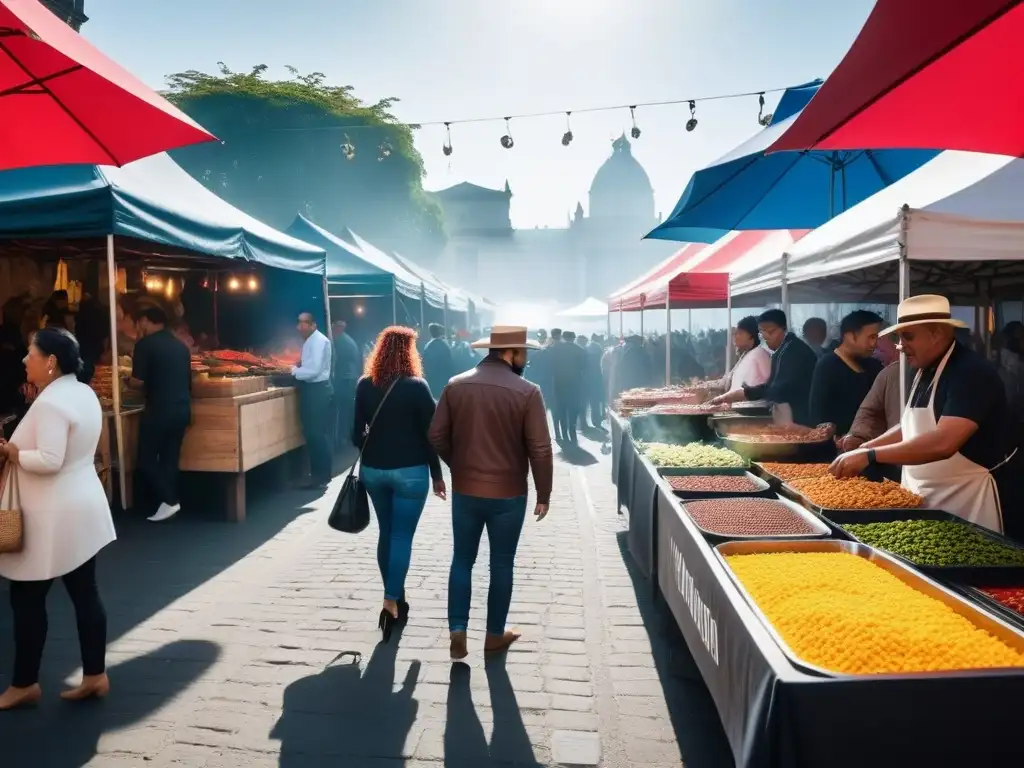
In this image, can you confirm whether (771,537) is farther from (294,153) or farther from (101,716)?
(294,153)

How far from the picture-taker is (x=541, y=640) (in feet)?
15.5

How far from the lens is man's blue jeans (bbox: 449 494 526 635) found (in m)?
4.35

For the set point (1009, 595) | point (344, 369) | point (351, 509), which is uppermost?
point (344, 369)

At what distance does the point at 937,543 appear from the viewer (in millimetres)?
3373

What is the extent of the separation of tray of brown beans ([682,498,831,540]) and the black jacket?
283 cm

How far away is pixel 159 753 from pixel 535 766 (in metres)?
1.64

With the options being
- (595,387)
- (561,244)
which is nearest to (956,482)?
(595,387)

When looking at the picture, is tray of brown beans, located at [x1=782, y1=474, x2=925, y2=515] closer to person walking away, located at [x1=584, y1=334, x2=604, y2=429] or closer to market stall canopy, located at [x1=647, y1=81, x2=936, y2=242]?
market stall canopy, located at [x1=647, y1=81, x2=936, y2=242]

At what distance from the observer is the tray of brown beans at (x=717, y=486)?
15.1ft

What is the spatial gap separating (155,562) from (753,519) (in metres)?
4.78

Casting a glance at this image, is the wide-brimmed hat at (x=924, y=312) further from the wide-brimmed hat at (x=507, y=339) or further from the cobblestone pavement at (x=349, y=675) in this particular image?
the cobblestone pavement at (x=349, y=675)

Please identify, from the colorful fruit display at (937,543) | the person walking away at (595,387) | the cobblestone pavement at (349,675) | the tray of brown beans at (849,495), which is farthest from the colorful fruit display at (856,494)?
the person walking away at (595,387)

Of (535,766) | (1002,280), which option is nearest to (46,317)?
(535,766)

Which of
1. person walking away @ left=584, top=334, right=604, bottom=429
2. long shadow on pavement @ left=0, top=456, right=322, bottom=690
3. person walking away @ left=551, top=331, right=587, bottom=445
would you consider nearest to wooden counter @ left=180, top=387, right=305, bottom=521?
long shadow on pavement @ left=0, top=456, right=322, bottom=690
